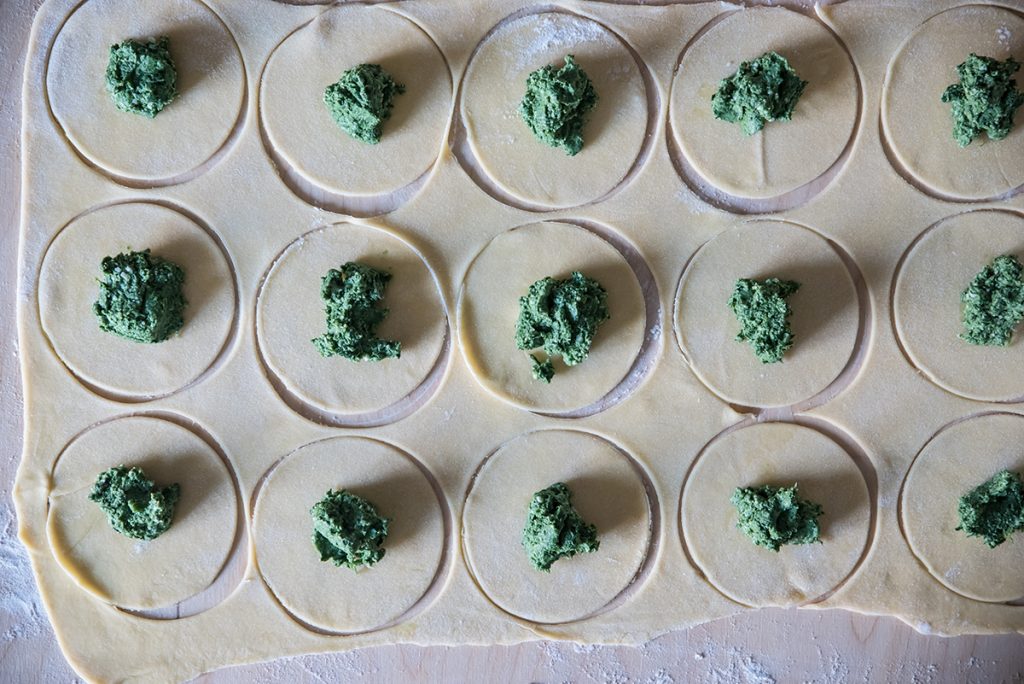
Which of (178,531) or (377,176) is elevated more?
(377,176)

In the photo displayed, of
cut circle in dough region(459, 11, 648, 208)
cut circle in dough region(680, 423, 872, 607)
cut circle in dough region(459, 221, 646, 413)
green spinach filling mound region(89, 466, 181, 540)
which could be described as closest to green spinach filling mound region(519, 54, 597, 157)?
cut circle in dough region(459, 11, 648, 208)

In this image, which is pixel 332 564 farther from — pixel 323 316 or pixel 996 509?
pixel 996 509

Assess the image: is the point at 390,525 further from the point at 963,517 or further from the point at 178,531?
Result: the point at 963,517

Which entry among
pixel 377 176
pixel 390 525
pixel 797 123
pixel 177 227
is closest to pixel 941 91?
pixel 797 123

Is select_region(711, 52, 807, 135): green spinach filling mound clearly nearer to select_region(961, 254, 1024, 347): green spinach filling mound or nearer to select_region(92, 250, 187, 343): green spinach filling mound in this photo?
select_region(961, 254, 1024, 347): green spinach filling mound

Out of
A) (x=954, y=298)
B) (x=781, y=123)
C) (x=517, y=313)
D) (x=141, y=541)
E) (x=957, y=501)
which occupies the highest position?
(x=781, y=123)

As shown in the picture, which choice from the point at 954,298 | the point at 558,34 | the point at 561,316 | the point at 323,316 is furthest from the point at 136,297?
the point at 954,298
